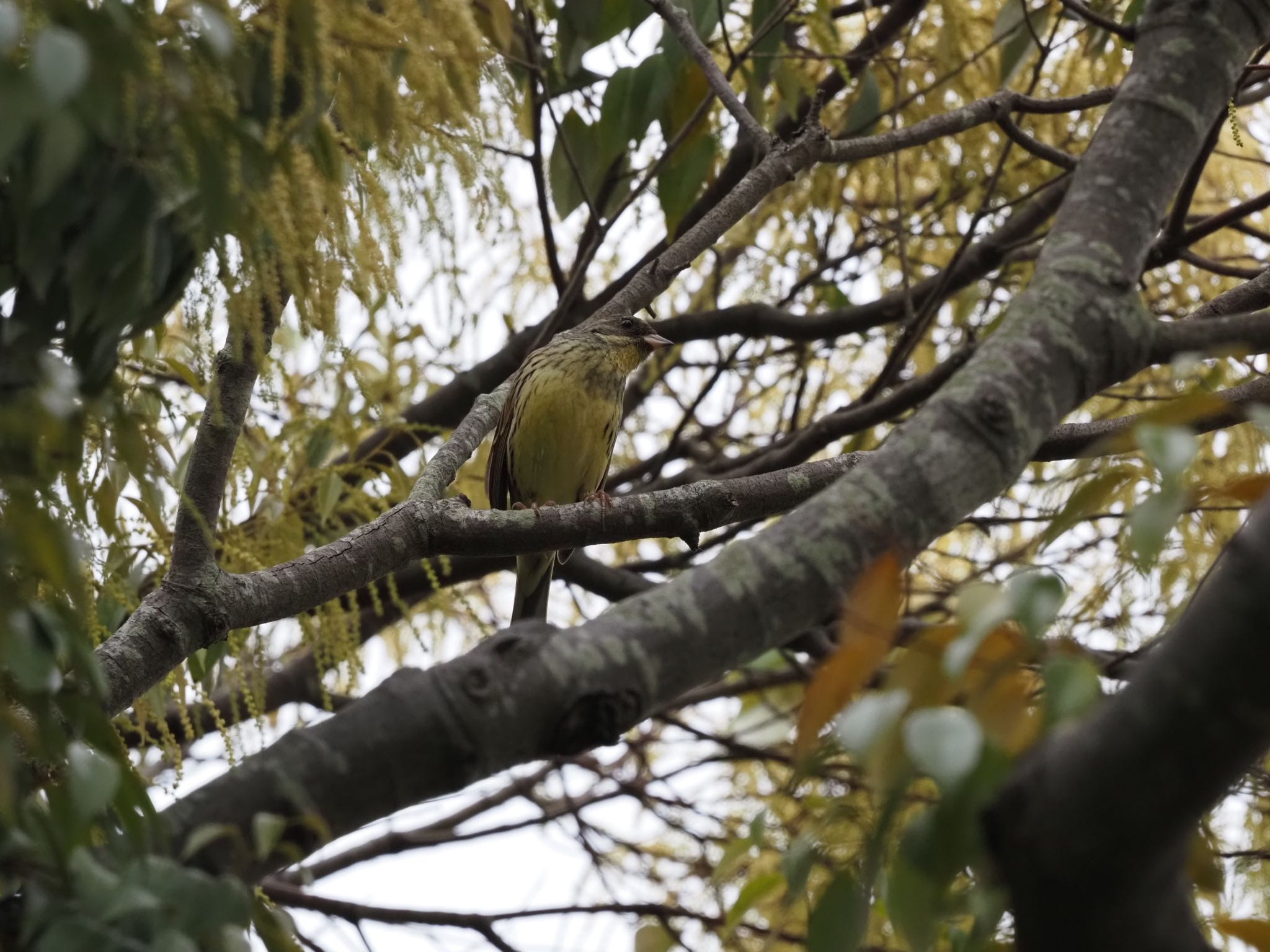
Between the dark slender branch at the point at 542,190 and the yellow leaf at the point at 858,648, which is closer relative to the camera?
the yellow leaf at the point at 858,648

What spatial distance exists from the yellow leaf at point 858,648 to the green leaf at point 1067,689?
0.56 feet

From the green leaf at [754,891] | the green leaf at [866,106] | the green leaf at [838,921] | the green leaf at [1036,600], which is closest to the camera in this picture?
the green leaf at [1036,600]

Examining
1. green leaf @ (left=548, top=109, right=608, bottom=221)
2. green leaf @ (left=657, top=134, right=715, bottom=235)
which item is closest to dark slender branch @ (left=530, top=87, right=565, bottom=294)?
green leaf @ (left=548, top=109, right=608, bottom=221)

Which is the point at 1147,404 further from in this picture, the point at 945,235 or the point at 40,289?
the point at 40,289

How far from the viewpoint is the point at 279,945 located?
1679mm

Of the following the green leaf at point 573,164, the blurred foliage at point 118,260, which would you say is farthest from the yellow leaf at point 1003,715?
the green leaf at point 573,164

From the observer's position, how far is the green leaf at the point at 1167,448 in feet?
4.17

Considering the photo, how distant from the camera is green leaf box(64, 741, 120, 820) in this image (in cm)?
131

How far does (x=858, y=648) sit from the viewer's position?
1.46 m

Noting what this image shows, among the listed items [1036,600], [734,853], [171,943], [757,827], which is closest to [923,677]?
[1036,600]

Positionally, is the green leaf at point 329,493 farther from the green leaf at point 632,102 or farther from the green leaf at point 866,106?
the green leaf at point 866,106

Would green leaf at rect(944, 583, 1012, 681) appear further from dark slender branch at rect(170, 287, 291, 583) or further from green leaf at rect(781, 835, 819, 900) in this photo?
dark slender branch at rect(170, 287, 291, 583)

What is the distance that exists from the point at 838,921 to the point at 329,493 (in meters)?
2.49

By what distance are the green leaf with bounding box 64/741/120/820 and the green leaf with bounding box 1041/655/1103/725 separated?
923 mm
